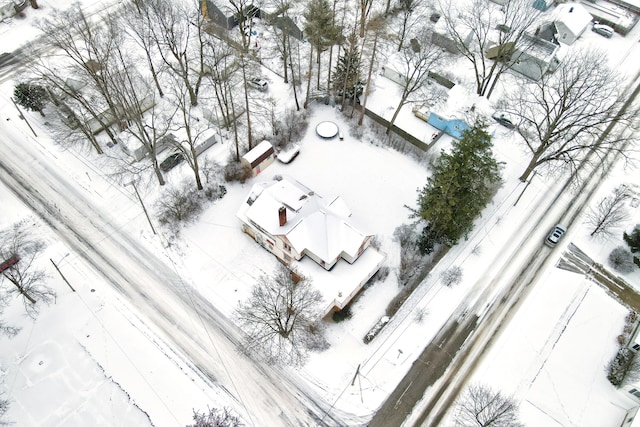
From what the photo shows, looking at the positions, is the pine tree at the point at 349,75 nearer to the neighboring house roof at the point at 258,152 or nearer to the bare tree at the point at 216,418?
the neighboring house roof at the point at 258,152

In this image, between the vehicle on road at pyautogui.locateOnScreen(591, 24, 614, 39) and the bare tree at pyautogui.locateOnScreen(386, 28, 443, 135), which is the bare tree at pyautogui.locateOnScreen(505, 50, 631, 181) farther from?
the bare tree at pyautogui.locateOnScreen(386, 28, 443, 135)

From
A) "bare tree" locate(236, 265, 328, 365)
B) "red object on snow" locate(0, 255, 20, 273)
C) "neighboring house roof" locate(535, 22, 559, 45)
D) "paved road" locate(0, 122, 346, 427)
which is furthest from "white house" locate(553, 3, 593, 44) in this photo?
"red object on snow" locate(0, 255, 20, 273)

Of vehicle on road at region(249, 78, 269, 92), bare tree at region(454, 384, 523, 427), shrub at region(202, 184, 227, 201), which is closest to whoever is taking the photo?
bare tree at region(454, 384, 523, 427)

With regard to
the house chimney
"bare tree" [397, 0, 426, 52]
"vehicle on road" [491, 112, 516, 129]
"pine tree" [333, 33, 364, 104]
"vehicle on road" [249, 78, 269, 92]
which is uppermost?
"bare tree" [397, 0, 426, 52]

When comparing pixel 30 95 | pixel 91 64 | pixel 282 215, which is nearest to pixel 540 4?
pixel 282 215

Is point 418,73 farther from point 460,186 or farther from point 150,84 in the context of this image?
point 150,84
